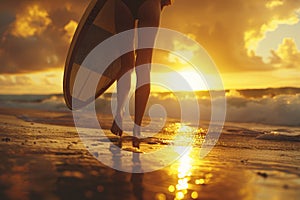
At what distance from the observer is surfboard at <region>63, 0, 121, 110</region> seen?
13.8ft

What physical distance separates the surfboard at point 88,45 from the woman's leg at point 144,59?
0.46 m

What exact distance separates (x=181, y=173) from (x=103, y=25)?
2.72 metres

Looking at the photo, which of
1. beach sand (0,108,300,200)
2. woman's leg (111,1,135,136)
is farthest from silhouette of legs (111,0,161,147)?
beach sand (0,108,300,200)

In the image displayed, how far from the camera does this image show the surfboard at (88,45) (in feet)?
13.8

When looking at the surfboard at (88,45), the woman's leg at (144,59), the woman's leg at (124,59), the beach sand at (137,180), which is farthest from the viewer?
the surfboard at (88,45)

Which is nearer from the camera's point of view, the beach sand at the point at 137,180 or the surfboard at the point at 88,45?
the beach sand at the point at 137,180

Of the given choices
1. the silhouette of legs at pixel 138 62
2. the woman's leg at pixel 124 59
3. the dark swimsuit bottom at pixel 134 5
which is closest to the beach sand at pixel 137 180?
the silhouette of legs at pixel 138 62

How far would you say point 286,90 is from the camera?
1780cm

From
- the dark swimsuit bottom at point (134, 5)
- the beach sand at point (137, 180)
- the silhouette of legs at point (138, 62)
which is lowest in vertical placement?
the beach sand at point (137, 180)

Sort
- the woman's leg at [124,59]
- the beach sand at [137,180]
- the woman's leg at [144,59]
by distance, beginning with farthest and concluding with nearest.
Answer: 1. the woman's leg at [124,59]
2. the woman's leg at [144,59]
3. the beach sand at [137,180]

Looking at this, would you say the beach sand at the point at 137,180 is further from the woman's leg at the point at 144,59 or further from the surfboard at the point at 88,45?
the surfboard at the point at 88,45

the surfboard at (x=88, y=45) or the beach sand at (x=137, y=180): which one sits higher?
the surfboard at (x=88, y=45)

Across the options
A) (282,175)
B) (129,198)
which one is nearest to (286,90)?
(282,175)

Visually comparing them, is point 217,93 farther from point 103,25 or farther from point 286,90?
point 103,25
